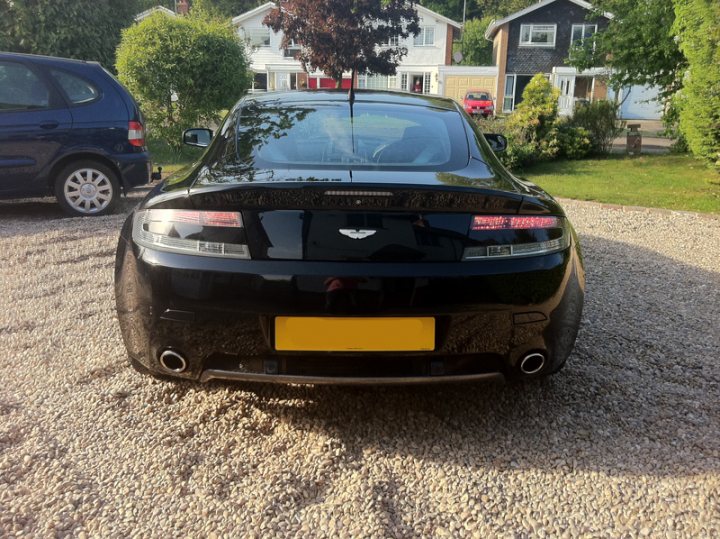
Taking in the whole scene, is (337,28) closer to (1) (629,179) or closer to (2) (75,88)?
(1) (629,179)

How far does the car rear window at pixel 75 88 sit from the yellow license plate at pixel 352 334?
5.99 m

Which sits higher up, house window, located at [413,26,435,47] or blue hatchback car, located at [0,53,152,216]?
house window, located at [413,26,435,47]

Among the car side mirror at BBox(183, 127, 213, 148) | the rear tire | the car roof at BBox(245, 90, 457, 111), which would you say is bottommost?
the rear tire

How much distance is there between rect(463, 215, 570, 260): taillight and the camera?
2334 mm

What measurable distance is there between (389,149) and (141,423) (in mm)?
1712

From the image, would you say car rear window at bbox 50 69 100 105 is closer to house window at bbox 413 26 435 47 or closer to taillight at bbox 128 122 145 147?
taillight at bbox 128 122 145 147

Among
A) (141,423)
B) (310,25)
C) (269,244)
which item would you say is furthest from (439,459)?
(310,25)

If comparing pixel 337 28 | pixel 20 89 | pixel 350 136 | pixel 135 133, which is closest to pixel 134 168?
pixel 135 133

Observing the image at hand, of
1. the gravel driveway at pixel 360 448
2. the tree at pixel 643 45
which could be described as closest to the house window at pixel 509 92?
the tree at pixel 643 45

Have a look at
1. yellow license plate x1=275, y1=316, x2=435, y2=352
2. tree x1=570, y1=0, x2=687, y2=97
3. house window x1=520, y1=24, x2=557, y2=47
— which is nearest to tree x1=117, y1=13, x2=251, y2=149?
tree x1=570, y1=0, x2=687, y2=97

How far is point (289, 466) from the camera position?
95.9 inches

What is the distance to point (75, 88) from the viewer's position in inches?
278

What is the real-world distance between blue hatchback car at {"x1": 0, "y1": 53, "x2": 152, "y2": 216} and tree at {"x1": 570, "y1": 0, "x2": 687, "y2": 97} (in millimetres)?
13122

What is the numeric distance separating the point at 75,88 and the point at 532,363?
6551 millimetres
